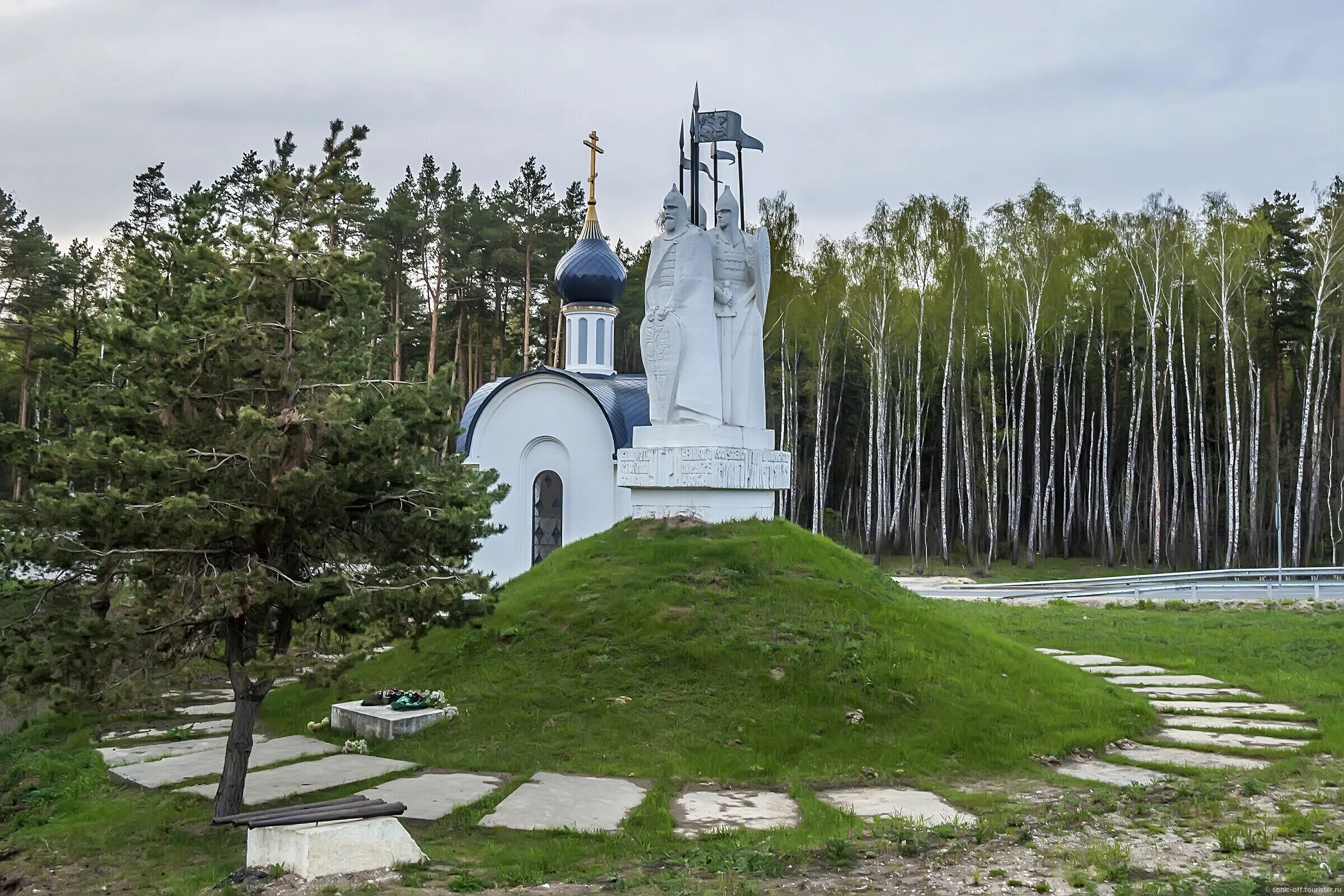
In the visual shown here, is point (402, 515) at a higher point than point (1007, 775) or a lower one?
higher

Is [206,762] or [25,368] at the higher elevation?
[25,368]

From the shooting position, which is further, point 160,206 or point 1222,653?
point 160,206

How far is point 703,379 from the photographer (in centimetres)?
1141

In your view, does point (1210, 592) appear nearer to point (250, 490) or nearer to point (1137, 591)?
point (1137, 591)

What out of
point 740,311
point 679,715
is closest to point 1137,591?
point 740,311

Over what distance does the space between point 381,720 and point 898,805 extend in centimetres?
409

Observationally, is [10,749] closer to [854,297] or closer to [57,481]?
[57,481]

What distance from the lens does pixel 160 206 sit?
32.5m

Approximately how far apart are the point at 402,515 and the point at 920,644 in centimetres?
522

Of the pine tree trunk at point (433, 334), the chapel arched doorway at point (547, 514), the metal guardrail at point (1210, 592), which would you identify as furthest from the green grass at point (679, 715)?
the pine tree trunk at point (433, 334)

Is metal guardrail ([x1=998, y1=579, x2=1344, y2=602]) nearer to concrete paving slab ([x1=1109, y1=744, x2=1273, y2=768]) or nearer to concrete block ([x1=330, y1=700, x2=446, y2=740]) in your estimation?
concrete paving slab ([x1=1109, y1=744, x2=1273, y2=768])

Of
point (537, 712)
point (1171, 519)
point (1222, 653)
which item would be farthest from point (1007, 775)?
point (1171, 519)

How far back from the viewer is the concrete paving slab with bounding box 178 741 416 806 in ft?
22.8

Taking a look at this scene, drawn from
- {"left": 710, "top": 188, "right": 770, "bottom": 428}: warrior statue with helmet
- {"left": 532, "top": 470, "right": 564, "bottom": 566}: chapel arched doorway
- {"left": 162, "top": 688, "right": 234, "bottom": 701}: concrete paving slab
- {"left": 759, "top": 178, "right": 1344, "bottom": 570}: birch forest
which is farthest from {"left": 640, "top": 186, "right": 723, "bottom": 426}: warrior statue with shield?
{"left": 759, "top": 178, "right": 1344, "bottom": 570}: birch forest
